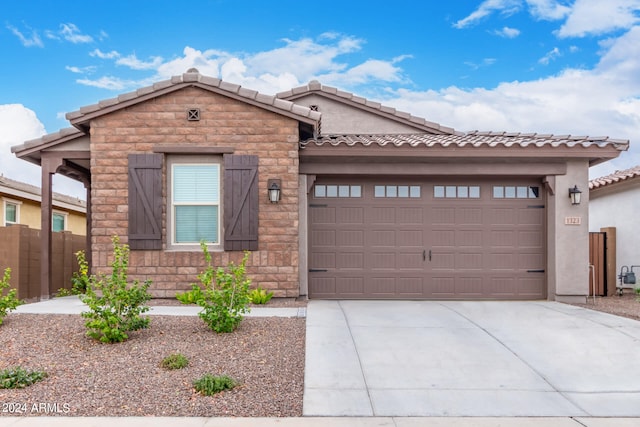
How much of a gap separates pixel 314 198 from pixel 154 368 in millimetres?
5128

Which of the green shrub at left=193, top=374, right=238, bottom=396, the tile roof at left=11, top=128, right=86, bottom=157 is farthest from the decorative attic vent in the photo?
the green shrub at left=193, top=374, right=238, bottom=396

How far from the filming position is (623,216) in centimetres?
1323

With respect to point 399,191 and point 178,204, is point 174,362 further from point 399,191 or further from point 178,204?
point 399,191

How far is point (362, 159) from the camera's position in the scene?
9.62m

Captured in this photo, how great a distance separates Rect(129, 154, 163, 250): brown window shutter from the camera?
906 centimetres

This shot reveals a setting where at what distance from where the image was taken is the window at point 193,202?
931 cm

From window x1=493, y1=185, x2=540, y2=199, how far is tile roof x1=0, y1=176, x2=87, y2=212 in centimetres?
1342

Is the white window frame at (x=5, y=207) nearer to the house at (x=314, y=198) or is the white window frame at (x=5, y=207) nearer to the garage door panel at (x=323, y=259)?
the house at (x=314, y=198)

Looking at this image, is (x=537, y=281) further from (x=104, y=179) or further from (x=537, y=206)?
(x=104, y=179)

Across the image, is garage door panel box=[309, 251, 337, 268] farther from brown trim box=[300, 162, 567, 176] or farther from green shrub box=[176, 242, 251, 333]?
green shrub box=[176, 242, 251, 333]

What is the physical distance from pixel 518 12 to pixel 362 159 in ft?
24.8

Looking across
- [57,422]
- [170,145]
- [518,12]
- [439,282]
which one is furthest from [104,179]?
[518,12]

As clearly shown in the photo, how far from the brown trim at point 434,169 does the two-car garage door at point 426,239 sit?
1.00ft

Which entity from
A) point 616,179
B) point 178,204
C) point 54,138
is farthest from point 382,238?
point 616,179
